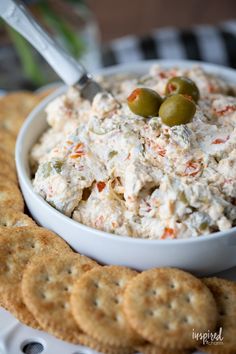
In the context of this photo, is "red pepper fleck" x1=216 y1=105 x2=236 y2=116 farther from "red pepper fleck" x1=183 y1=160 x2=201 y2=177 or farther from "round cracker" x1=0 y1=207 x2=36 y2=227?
"round cracker" x1=0 y1=207 x2=36 y2=227

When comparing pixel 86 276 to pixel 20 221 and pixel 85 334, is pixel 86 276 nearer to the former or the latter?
pixel 85 334

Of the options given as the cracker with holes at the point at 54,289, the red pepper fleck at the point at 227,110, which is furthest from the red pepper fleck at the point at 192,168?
the cracker with holes at the point at 54,289

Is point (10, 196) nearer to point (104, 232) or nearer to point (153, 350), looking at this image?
point (104, 232)

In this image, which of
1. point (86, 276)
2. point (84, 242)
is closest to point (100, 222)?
point (84, 242)

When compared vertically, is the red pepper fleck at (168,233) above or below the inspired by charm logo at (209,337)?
above

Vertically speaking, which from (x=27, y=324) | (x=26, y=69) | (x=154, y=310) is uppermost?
(x=27, y=324)

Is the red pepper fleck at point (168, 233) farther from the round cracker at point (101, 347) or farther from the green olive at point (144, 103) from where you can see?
the green olive at point (144, 103)

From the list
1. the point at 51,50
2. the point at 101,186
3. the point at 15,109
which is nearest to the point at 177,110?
the point at 101,186
